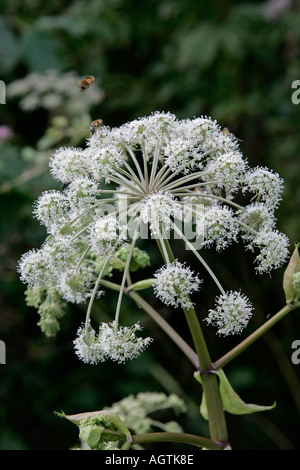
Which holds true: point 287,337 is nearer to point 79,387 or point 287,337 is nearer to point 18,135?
point 79,387

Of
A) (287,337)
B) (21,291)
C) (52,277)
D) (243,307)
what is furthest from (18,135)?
(243,307)

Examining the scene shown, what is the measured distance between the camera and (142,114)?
3850 mm

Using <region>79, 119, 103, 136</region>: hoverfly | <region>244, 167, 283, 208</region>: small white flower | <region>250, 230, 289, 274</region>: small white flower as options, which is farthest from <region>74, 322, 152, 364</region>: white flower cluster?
<region>79, 119, 103, 136</region>: hoverfly

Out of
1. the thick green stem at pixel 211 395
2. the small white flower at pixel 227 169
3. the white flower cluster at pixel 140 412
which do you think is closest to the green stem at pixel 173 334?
the thick green stem at pixel 211 395

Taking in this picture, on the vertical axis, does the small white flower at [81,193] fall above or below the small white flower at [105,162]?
below

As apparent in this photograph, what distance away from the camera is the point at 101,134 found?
1.50m

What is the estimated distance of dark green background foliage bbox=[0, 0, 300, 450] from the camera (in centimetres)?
319

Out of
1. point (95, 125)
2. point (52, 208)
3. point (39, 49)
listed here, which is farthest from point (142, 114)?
point (52, 208)

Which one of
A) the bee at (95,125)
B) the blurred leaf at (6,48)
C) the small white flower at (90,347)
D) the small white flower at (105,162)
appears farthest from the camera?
the blurred leaf at (6,48)

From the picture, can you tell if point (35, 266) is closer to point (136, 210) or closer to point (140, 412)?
point (136, 210)

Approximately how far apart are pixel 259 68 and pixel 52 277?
3682 mm

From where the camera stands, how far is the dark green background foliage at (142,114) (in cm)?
319

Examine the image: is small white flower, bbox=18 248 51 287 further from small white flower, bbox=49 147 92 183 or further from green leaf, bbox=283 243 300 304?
green leaf, bbox=283 243 300 304

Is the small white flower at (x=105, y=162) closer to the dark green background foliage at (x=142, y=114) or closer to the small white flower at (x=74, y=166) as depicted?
the small white flower at (x=74, y=166)
